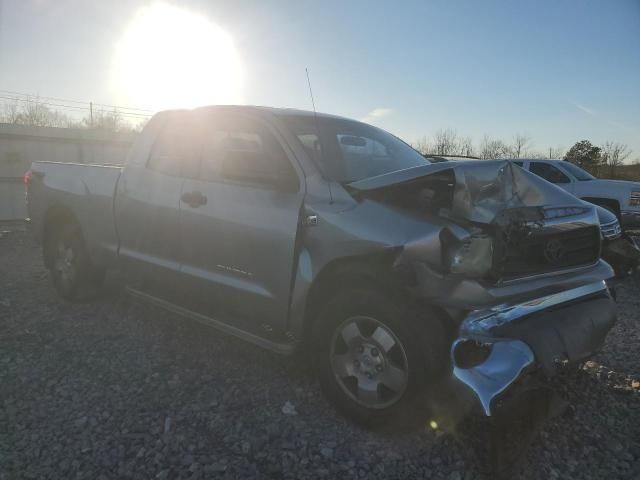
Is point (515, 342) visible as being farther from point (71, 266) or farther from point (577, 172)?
point (577, 172)

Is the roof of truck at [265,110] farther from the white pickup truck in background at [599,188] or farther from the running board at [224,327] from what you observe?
the white pickup truck in background at [599,188]

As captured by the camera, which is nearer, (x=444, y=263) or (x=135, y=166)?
(x=444, y=263)

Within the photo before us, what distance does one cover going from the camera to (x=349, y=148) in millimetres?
3455

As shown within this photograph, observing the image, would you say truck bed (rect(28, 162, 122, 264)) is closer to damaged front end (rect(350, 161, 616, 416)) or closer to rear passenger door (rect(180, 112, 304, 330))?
rear passenger door (rect(180, 112, 304, 330))

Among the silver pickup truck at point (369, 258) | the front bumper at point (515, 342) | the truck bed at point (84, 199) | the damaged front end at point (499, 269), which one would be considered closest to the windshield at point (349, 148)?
the silver pickup truck at point (369, 258)

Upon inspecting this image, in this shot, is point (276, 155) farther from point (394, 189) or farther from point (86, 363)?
point (86, 363)

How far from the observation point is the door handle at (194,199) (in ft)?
11.3

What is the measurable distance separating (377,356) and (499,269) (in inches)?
31.4

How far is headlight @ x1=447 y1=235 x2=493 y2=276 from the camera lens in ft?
7.86

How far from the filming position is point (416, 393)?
8.13ft

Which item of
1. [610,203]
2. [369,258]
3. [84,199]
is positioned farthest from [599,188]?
[84,199]

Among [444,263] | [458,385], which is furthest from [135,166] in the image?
[458,385]

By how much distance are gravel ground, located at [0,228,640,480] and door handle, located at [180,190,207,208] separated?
1.19 meters

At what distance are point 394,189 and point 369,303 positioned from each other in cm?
64
